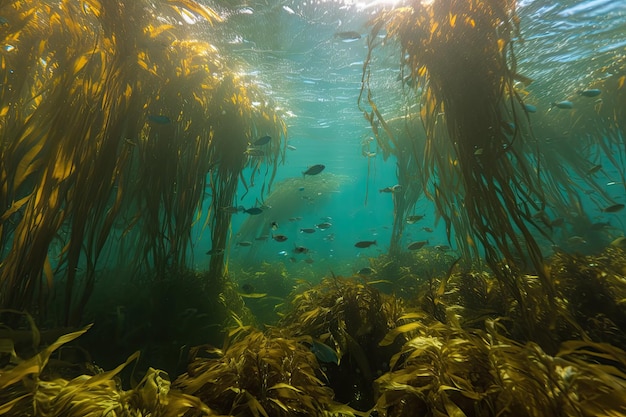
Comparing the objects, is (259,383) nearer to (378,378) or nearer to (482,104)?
(378,378)

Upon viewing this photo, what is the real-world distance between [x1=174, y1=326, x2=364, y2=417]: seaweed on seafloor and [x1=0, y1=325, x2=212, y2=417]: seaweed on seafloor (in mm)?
160

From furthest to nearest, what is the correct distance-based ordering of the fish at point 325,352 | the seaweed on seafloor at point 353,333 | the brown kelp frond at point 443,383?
1. the seaweed on seafloor at point 353,333
2. the fish at point 325,352
3. the brown kelp frond at point 443,383

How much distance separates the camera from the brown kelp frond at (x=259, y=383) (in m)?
1.90

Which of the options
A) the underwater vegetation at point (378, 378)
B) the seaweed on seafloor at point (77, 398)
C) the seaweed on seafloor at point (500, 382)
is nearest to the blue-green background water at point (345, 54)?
the underwater vegetation at point (378, 378)

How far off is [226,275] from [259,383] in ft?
14.0

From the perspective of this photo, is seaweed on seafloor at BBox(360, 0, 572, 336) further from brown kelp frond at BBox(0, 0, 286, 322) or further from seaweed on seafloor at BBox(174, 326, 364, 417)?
brown kelp frond at BBox(0, 0, 286, 322)

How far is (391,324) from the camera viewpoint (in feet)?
11.0

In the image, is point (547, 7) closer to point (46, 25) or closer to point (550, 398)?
point (550, 398)

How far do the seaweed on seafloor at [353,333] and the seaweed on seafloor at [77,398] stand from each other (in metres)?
1.27

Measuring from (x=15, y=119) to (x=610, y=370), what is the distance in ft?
21.5

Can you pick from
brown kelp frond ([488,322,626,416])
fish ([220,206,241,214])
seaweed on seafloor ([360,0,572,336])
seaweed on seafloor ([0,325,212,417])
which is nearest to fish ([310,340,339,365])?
seaweed on seafloor ([0,325,212,417])

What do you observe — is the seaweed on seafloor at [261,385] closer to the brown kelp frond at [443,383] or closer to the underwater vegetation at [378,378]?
the underwater vegetation at [378,378]

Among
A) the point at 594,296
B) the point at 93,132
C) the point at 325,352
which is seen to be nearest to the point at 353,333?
the point at 325,352

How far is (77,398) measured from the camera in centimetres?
167
